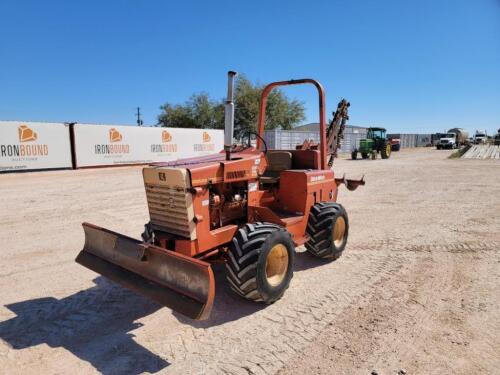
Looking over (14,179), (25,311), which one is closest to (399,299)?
(25,311)

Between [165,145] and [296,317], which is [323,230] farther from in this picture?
[165,145]

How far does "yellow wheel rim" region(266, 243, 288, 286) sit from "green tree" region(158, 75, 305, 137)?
36.8m

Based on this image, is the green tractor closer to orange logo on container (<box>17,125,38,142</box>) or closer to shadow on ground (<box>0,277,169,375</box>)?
orange logo on container (<box>17,125,38,142</box>)

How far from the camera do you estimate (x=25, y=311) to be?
3.87 metres

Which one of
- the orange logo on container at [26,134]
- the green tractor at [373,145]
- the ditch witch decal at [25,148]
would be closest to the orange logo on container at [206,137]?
the ditch witch decal at [25,148]

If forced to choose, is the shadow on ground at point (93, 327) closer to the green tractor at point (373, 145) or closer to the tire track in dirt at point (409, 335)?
the tire track in dirt at point (409, 335)

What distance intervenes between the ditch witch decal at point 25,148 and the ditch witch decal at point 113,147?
2.66 m

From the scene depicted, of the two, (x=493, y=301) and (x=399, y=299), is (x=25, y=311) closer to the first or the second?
(x=399, y=299)

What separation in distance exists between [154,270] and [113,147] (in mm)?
18937

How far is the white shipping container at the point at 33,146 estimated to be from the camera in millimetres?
17109

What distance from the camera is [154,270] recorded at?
3.52m

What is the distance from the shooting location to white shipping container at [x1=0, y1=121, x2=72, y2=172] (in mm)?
17109

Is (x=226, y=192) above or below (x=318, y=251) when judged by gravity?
above

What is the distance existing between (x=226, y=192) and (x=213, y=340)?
162 centimetres
